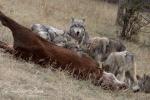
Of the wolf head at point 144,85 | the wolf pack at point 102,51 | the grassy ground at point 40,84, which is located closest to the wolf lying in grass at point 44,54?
the grassy ground at point 40,84

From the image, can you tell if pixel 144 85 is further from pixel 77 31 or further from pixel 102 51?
pixel 77 31

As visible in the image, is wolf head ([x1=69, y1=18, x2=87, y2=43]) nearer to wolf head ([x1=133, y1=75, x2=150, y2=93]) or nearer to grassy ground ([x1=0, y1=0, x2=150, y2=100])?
grassy ground ([x1=0, y1=0, x2=150, y2=100])

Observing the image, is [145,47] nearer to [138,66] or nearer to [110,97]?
[138,66]

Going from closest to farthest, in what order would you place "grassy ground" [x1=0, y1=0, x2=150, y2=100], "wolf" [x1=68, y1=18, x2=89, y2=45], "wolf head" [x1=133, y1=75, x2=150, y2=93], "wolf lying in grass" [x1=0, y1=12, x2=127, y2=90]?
"grassy ground" [x1=0, y1=0, x2=150, y2=100] → "wolf lying in grass" [x1=0, y1=12, x2=127, y2=90] → "wolf head" [x1=133, y1=75, x2=150, y2=93] → "wolf" [x1=68, y1=18, x2=89, y2=45]

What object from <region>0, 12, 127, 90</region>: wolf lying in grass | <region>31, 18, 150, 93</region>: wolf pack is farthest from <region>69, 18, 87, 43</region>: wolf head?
<region>0, 12, 127, 90</region>: wolf lying in grass

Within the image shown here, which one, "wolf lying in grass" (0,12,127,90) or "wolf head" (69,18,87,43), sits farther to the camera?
"wolf head" (69,18,87,43)

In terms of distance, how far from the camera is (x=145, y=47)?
→ 786 inches

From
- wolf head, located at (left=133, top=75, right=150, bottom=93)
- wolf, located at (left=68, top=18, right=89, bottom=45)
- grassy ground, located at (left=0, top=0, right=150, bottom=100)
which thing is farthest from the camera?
wolf, located at (left=68, top=18, right=89, bottom=45)

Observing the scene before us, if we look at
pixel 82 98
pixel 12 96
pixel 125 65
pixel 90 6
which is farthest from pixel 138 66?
pixel 90 6

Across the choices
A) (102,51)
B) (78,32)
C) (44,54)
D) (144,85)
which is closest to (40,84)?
(44,54)

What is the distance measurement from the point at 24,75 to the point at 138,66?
292 inches

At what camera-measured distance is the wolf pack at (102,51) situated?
1123 centimetres

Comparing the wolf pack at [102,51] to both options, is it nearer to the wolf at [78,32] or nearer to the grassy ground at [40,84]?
the wolf at [78,32]

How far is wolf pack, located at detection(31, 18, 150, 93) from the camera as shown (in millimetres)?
11227
